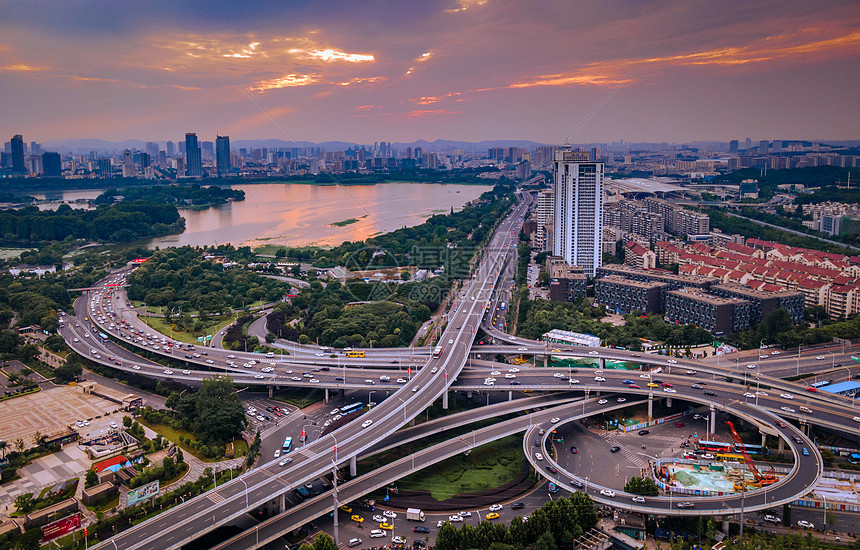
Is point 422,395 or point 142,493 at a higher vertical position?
point 422,395

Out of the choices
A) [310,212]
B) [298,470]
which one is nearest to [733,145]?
[310,212]

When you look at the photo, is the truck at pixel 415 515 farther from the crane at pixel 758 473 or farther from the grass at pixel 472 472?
the crane at pixel 758 473

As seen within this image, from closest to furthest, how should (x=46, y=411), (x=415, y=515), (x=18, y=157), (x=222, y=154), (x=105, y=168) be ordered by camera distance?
1. (x=415, y=515)
2. (x=46, y=411)
3. (x=18, y=157)
4. (x=105, y=168)
5. (x=222, y=154)

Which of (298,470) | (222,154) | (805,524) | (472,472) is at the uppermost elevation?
(222,154)

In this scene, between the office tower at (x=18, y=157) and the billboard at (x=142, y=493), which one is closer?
the billboard at (x=142, y=493)

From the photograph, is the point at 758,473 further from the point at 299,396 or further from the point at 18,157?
the point at 18,157

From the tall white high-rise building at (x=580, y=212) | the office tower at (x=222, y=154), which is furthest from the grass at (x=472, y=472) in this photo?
the office tower at (x=222, y=154)

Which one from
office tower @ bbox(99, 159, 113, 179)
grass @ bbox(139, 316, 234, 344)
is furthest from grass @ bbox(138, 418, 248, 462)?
office tower @ bbox(99, 159, 113, 179)
